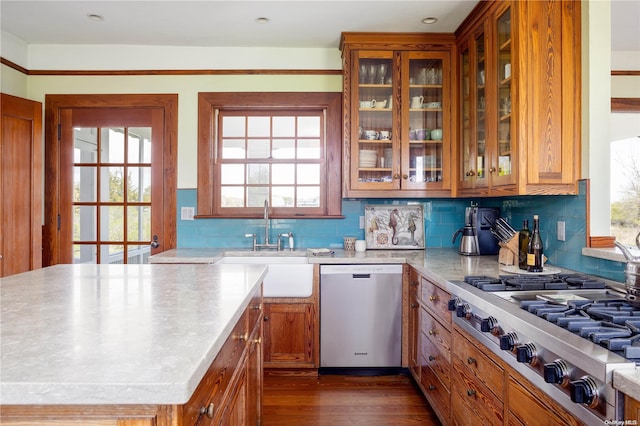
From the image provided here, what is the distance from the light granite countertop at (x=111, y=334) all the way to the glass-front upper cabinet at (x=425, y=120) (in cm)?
188

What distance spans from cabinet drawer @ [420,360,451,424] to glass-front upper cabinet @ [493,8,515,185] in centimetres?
120

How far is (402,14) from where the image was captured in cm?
280

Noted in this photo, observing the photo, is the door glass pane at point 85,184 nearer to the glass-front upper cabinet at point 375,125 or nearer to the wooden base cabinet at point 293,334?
the wooden base cabinet at point 293,334

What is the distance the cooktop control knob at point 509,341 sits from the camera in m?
1.28

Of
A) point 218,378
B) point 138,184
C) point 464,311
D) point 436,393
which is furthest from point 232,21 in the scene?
point 436,393

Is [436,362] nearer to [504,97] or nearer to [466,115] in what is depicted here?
[504,97]

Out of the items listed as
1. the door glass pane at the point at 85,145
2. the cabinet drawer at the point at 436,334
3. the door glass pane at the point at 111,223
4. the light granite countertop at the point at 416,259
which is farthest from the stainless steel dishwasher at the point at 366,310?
the door glass pane at the point at 85,145

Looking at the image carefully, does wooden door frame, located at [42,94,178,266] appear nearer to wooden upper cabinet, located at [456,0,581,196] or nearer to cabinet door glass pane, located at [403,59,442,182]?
cabinet door glass pane, located at [403,59,442,182]

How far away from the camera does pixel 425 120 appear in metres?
3.13

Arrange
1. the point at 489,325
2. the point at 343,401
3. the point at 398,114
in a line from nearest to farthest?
1. the point at 489,325
2. the point at 343,401
3. the point at 398,114

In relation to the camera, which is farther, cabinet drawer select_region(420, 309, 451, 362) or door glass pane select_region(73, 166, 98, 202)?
door glass pane select_region(73, 166, 98, 202)

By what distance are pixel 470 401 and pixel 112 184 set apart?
321 centimetres

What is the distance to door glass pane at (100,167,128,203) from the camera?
11.3ft

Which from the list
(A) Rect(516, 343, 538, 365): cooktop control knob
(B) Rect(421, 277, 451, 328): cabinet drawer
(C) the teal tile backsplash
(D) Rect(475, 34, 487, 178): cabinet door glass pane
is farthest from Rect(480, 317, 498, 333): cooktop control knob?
(C) the teal tile backsplash
